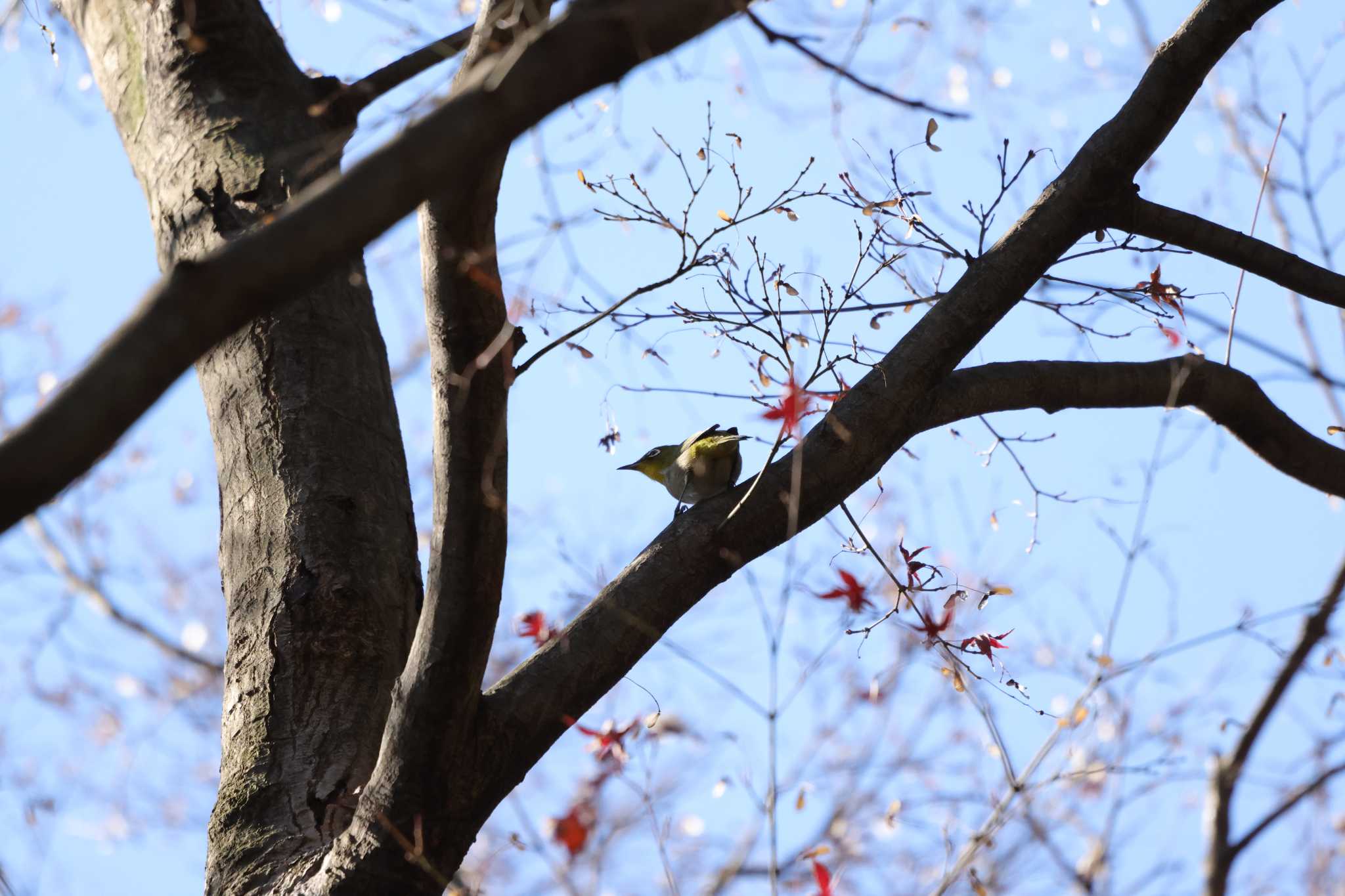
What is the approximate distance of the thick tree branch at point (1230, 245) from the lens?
259 cm

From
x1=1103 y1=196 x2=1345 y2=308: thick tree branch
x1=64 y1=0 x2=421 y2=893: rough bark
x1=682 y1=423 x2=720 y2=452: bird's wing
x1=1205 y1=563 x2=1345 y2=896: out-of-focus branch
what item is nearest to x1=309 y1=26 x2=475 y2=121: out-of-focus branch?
x1=64 y1=0 x2=421 y2=893: rough bark

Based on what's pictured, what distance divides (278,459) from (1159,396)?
2.11 m

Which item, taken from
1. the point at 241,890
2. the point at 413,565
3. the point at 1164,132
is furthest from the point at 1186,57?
the point at 241,890

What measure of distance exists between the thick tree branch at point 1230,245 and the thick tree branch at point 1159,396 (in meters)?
0.25

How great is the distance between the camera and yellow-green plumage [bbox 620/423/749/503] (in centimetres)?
375

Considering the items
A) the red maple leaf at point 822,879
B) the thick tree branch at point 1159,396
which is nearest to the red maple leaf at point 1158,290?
the thick tree branch at point 1159,396

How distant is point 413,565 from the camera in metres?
2.74

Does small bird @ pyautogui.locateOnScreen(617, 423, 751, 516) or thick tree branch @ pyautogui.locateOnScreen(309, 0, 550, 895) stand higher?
small bird @ pyautogui.locateOnScreen(617, 423, 751, 516)

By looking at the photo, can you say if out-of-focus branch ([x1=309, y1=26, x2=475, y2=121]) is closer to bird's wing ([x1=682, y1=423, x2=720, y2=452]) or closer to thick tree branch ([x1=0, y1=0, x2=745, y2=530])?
bird's wing ([x1=682, y1=423, x2=720, y2=452])

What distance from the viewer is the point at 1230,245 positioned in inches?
103

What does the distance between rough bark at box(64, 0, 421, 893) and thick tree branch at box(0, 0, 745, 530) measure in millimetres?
785

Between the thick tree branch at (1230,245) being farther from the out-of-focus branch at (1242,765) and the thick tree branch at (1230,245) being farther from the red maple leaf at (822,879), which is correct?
the red maple leaf at (822,879)

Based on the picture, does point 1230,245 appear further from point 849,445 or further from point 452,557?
point 452,557

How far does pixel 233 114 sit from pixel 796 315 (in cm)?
171
